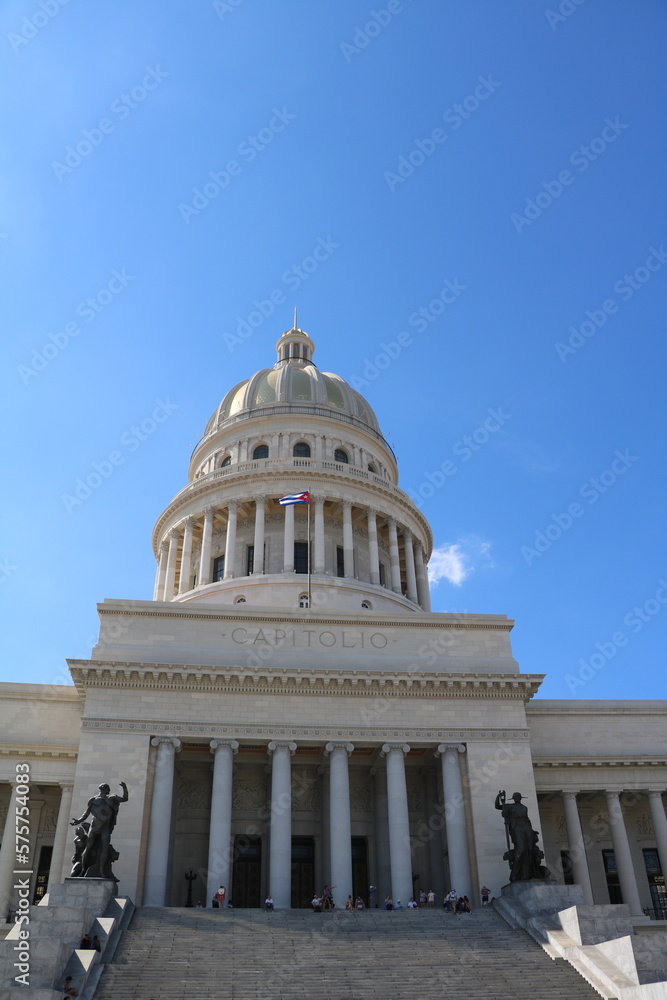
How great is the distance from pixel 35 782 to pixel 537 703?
22.8 meters

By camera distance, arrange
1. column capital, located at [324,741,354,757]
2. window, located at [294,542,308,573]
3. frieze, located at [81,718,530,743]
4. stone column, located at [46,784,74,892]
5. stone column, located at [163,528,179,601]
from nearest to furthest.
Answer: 1. stone column, located at [46,784,74,892]
2. frieze, located at [81,718,530,743]
3. column capital, located at [324,741,354,757]
4. window, located at [294,542,308,573]
5. stone column, located at [163,528,179,601]

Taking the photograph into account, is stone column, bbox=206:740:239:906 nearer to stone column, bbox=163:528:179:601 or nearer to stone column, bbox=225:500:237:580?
stone column, bbox=225:500:237:580

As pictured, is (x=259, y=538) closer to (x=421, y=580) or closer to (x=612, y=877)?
(x=421, y=580)

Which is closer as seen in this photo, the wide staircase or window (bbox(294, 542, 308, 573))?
the wide staircase

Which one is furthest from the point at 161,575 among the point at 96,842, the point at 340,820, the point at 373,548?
the point at 96,842

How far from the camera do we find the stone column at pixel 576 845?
36.2 m

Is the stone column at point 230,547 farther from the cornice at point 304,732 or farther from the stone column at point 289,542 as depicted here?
the cornice at point 304,732

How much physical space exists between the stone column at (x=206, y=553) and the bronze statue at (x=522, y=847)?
25.1 metres

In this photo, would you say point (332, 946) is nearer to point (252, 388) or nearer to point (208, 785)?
point (208, 785)

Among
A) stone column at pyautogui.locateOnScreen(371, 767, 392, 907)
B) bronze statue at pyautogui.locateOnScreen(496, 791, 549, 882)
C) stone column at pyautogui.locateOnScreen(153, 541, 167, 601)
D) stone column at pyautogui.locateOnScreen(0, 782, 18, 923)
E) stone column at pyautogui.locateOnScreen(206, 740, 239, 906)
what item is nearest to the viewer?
bronze statue at pyautogui.locateOnScreen(496, 791, 549, 882)

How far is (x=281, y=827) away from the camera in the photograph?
32312mm

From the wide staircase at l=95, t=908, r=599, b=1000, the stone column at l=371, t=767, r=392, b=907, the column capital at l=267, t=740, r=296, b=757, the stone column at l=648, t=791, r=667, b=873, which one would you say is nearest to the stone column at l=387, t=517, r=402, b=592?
the stone column at l=371, t=767, r=392, b=907

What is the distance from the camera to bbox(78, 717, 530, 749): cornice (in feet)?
109

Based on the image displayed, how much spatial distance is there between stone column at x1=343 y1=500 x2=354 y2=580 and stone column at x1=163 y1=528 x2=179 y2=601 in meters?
10.8
